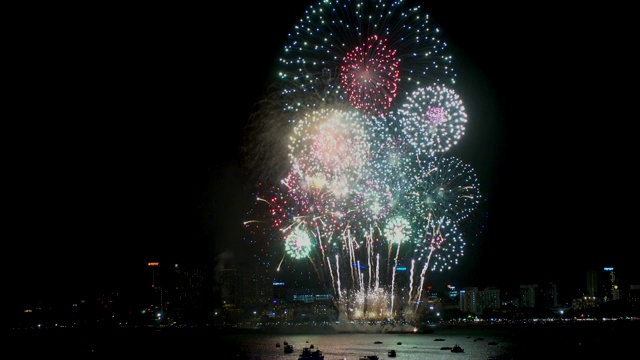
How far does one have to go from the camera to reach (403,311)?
5947cm

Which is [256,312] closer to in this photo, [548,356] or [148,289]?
[148,289]

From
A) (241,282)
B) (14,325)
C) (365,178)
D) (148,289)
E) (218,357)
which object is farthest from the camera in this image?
(148,289)

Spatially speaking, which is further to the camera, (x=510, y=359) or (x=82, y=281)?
(x=82, y=281)

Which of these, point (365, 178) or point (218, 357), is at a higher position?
point (365, 178)

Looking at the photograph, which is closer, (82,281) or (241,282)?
(82,281)

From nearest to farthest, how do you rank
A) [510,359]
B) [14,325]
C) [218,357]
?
1. [510,359]
2. [218,357]
3. [14,325]

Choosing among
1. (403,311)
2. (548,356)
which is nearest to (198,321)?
(403,311)

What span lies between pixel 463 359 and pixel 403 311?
20.8 metres

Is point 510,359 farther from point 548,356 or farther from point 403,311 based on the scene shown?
point 403,311

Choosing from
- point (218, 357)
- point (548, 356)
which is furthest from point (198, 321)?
point (548, 356)

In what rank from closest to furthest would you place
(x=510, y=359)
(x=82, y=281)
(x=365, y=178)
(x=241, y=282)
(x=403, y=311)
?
(x=365, y=178) → (x=510, y=359) → (x=403, y=311) → (x=82, y=281) → (x=241, y=282)

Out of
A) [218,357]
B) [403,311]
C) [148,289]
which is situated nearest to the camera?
[218,357]

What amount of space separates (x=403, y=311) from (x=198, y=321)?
42.0 m

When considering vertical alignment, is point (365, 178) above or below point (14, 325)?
above
